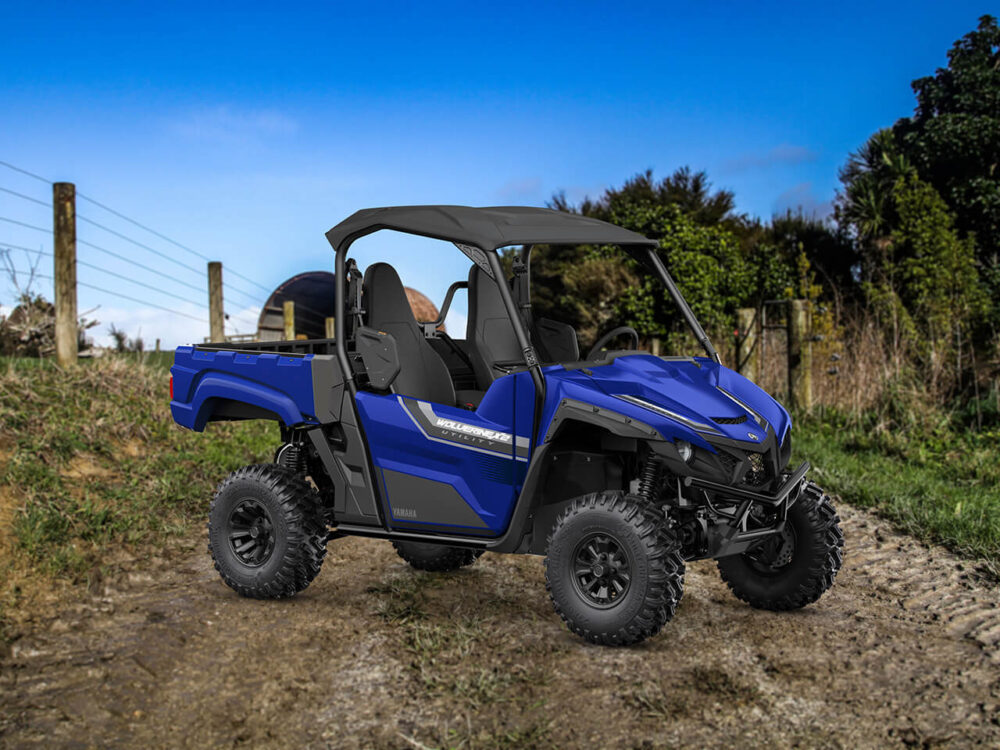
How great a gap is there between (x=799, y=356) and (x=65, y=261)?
9670 millimetres

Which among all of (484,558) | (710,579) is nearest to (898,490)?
(710,579)

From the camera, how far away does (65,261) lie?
11.7m

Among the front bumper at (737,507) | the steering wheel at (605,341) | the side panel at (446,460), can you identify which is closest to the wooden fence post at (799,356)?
the steering wheel at (605,341)

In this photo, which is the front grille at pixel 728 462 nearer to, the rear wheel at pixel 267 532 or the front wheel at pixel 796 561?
the front wheel at pixel 796 561

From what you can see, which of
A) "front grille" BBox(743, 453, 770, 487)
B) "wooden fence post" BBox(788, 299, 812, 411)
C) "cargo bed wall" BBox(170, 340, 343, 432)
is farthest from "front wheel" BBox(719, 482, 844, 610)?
"wooden fence post" BBox(788, 299, 812, 411)

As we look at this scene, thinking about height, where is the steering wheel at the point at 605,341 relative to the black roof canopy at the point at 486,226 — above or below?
below

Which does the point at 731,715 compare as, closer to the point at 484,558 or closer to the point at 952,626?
the point at 952,626

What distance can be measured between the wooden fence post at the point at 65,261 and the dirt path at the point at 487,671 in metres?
6.74

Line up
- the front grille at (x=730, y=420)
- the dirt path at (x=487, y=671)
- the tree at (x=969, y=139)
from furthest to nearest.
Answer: the tree at (x=969, y=139)
the front grille at (x=730, y=420)
the dirt path at (x=487, y=671)

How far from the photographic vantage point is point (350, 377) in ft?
16.7

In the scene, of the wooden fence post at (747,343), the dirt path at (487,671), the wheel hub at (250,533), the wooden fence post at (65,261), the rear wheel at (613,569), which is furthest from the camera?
the wooden fence post at (747,343)

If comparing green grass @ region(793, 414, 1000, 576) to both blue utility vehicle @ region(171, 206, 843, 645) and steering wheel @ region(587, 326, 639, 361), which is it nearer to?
blue utility vehicle @ region(171, 206, 843, 645)

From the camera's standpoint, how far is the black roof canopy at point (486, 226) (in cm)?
462

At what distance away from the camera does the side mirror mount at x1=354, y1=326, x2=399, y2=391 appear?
4996mm
